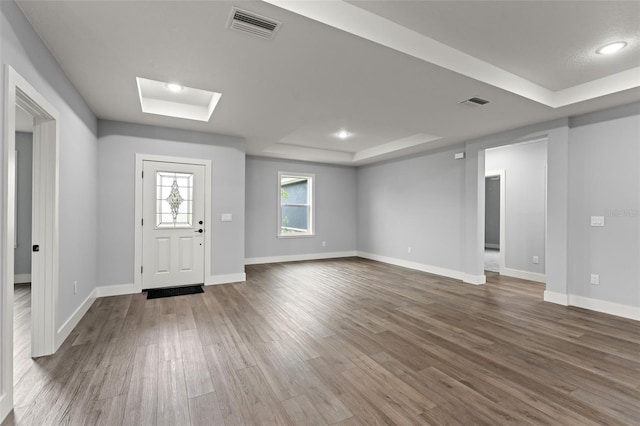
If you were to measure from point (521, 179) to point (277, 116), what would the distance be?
483cm

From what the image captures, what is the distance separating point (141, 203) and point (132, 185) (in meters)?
0.29

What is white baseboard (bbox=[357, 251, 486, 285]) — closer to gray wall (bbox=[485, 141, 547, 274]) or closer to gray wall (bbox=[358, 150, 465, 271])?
gray wall (bbox=[358, 150, 465, 271])

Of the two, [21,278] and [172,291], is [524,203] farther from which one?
[21,278]

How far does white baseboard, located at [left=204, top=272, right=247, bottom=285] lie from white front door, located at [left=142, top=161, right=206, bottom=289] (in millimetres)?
142

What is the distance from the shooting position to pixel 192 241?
4852 millimetres

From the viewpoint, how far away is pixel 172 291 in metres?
4.52

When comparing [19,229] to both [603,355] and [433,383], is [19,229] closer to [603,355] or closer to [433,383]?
[433,383]

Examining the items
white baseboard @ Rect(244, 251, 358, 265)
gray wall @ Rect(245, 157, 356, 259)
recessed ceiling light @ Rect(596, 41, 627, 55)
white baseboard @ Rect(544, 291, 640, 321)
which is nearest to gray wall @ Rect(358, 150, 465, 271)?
gray wall @ Rect(245, 157, 356, 259)

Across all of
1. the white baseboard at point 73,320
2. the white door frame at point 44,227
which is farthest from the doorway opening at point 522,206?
the white baseboard at point 73,320

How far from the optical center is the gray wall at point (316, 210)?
7.01m

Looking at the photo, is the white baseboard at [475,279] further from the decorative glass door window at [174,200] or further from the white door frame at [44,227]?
the white door frame at [44,227]

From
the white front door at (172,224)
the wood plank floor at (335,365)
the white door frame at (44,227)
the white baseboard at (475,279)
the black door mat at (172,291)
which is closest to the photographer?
the wood plank floor at (335,365)

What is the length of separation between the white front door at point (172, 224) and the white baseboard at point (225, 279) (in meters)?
0.14

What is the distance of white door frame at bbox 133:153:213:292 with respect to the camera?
4.45 meters
